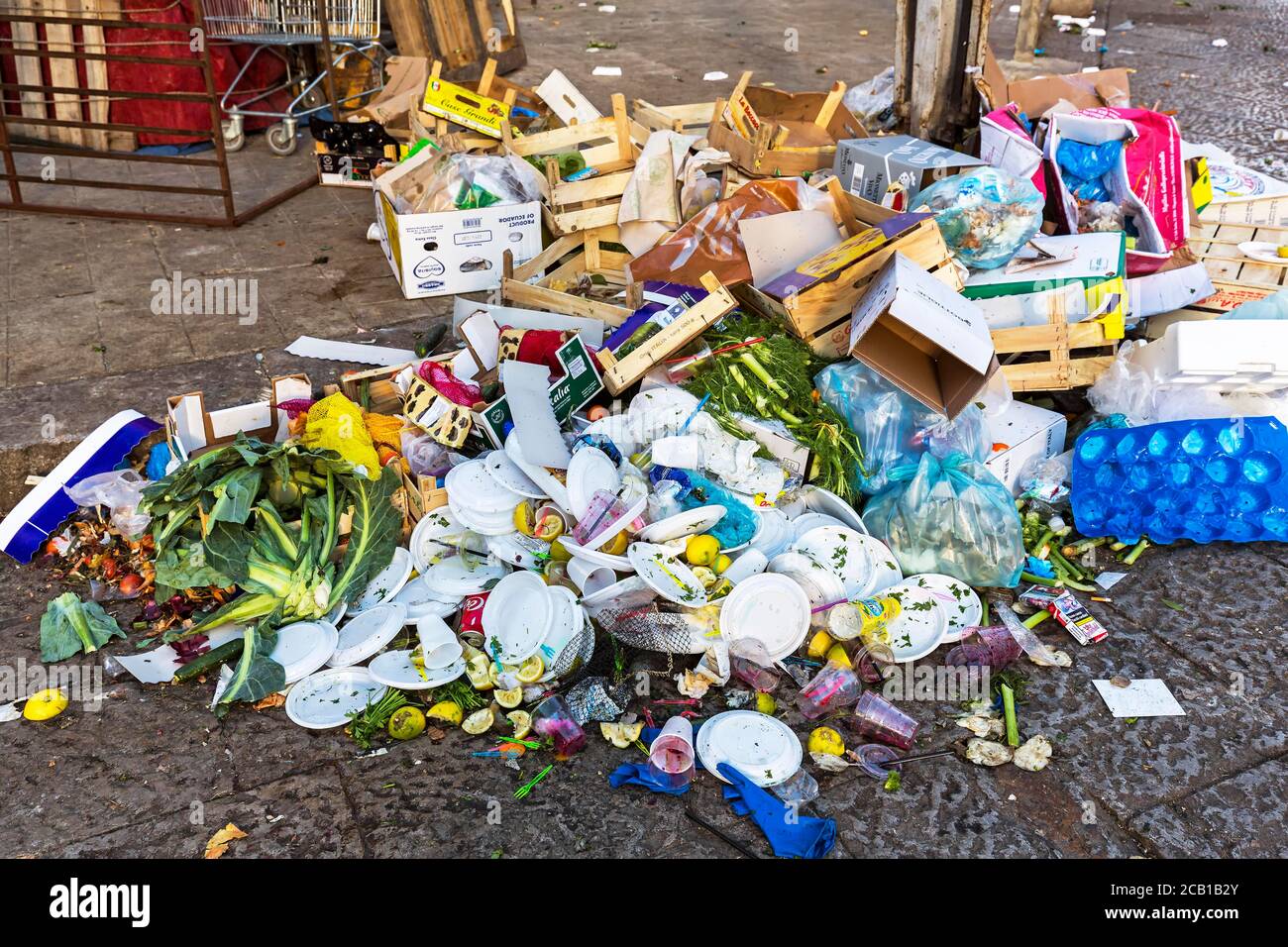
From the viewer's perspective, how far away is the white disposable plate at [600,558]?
2.76 metres

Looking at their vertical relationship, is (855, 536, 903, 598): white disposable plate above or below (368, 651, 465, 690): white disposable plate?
above

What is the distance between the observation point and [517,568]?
300cm

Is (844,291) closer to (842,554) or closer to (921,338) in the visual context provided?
(921,338)

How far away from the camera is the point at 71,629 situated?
279cm

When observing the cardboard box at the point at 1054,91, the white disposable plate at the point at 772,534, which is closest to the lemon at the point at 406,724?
the white disposable plate at the point at 772,534

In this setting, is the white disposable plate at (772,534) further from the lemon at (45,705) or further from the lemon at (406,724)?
the lemon at (45,705)

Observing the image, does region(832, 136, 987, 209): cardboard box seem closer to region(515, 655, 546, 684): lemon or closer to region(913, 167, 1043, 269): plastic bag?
region(913, 167, 1043, 269): plastic bag

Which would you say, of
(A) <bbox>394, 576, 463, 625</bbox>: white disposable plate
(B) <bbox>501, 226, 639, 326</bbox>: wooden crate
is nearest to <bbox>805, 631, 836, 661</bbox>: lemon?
(A) <bbox>394, 576, 463, 625</bbox>: white disposable plate

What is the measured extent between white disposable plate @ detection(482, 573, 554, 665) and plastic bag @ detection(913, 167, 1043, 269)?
2.04 m

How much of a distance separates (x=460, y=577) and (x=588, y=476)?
48cm

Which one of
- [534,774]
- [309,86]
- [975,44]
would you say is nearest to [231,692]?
[534,774]

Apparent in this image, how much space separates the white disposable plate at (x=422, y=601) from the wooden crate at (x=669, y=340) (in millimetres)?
915

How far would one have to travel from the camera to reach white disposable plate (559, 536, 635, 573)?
276 centimetres

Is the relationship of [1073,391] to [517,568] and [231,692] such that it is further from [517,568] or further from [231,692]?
[231,692]
